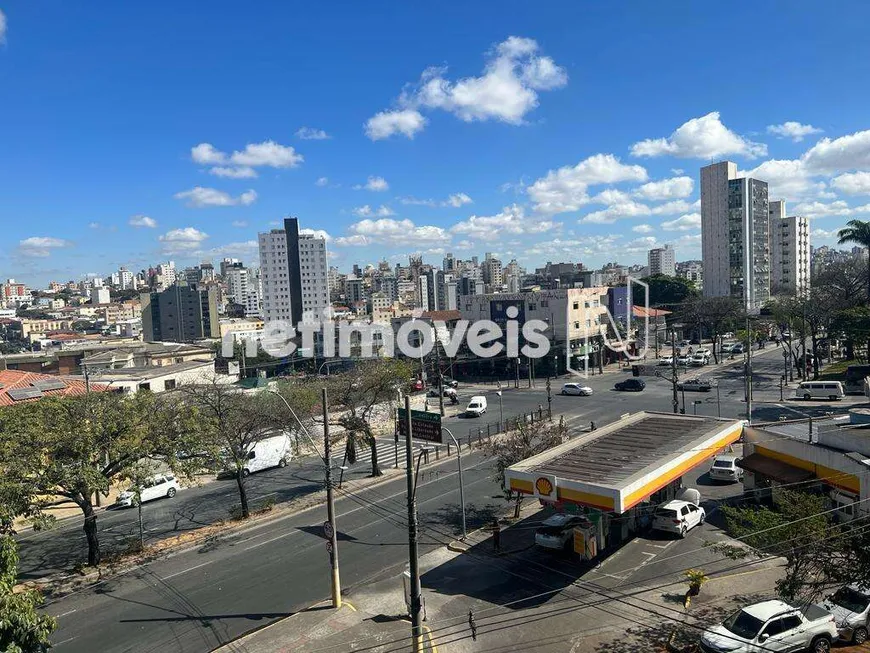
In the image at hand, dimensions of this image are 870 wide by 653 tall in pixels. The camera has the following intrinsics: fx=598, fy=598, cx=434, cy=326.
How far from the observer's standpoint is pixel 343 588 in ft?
56.6

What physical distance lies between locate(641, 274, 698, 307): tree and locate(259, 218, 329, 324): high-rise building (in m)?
67.8

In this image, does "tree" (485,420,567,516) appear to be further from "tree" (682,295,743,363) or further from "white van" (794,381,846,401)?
"tree" (682,295,743,363)

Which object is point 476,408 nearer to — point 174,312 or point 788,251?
point 788,251

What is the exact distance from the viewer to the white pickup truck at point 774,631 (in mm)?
11945

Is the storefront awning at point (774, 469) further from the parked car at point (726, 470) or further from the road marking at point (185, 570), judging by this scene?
the road marking at point (185, 570)

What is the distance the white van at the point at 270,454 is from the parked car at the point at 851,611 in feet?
80.7

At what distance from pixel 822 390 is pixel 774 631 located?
1364 inches

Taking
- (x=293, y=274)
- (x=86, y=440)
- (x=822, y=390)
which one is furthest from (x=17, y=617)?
(x=293, y=274)

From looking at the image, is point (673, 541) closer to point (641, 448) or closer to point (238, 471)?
point (641, 448)

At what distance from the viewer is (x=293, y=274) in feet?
438

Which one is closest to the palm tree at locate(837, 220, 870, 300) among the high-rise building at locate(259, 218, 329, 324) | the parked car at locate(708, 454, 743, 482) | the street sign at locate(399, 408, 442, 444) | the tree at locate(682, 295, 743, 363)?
the tree at locate(682, 295, 743, 363)

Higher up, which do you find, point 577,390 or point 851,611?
point 851,611

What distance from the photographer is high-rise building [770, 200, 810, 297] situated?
110 meters

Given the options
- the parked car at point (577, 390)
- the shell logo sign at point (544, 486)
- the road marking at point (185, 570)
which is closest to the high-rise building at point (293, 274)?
the parked car at point (577, 390)
